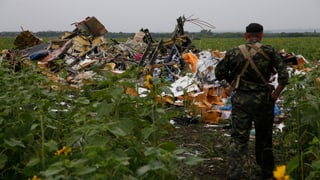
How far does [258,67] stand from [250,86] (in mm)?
197

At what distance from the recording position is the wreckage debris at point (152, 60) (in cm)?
821

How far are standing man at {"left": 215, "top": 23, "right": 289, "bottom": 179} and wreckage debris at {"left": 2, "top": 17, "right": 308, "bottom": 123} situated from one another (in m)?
1.59

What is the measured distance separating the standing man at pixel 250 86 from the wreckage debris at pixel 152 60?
159 cm

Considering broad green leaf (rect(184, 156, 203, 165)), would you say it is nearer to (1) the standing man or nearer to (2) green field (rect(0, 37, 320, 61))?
(1) the standing man

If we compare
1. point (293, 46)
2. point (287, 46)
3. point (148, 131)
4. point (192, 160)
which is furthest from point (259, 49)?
point (287, 46)

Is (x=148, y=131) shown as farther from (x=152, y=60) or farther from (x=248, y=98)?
(x=152, y=60)

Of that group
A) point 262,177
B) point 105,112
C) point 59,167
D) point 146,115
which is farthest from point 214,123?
point 59,167

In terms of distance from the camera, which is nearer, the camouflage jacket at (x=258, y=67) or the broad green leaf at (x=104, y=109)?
the broad green leaf at (x=104, y=109)

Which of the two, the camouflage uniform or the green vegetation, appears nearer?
the green vegetation

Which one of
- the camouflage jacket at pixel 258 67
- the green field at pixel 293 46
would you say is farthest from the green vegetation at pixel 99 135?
the green field at pixel 293 46

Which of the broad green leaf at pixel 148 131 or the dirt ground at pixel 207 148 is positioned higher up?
the broad green leaf at pixel 148 131

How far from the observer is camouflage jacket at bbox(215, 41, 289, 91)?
4168 millimetres

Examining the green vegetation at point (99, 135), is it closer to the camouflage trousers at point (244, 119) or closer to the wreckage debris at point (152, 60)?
the camouflage trousers at point (244, 119)

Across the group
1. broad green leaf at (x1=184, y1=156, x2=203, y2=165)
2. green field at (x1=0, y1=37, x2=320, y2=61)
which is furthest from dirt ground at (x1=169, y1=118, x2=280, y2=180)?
green field at (x1=0, y1=37, x2=320, y2=61)
